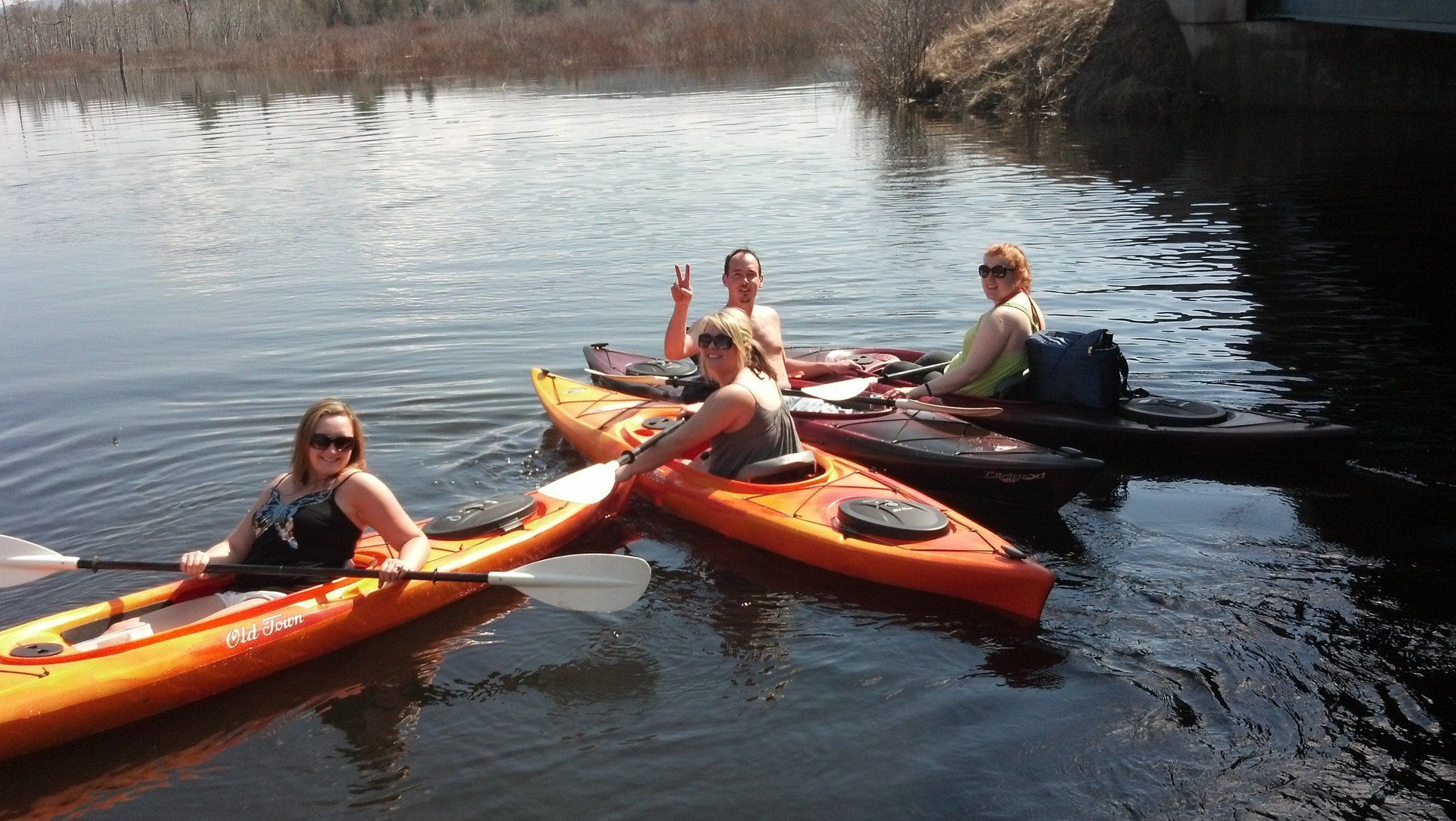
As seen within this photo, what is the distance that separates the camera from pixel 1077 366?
707 cm

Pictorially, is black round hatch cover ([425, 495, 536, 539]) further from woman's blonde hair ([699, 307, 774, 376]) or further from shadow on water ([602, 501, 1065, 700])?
woman's blonde hair ([699, 307, 774, 376])

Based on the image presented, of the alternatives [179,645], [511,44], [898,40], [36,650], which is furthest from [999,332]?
[511,44]

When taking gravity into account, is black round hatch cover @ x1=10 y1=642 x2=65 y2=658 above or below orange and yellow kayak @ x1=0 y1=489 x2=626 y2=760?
above

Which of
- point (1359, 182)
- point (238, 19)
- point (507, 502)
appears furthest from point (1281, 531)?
point (238, 19)

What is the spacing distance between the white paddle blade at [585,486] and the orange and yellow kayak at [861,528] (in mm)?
461

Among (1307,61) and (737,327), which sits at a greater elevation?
Answer: (1307,61)

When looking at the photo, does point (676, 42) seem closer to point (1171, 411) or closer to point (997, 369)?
point (997, 369)

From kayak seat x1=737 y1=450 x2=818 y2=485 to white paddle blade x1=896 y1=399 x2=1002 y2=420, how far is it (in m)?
1.08

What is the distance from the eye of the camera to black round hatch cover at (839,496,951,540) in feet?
18.4

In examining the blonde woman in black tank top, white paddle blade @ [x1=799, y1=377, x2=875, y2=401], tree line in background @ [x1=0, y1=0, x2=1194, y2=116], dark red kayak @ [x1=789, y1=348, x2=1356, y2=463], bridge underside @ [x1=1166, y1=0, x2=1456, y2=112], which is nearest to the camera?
the blonde woman in black tank top

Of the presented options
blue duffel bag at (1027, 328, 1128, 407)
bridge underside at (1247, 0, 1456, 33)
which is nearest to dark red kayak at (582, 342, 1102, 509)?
blue duffel bag at (1027, 328, 1128, 407)

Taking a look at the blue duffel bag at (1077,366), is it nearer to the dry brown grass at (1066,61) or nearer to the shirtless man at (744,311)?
the shirtless man at (744,311)

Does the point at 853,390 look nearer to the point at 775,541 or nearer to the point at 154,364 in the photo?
the point at 775,541

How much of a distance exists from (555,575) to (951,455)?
2381 millimetres
